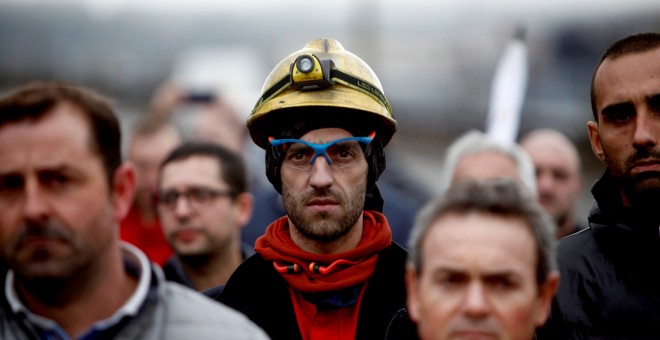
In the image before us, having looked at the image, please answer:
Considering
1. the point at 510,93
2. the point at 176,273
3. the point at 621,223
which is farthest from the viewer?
the point at 510,93

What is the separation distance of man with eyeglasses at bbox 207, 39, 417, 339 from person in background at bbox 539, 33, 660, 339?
0.67 m

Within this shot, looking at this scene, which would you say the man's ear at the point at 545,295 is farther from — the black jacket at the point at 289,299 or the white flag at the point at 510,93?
the white flag at the point at 510,93

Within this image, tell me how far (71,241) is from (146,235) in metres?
4.70

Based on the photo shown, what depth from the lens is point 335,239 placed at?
5.06m

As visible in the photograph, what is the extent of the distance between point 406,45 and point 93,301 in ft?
137

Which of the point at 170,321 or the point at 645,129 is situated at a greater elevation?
the point at 645,129

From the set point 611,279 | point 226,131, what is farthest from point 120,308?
point 226,131

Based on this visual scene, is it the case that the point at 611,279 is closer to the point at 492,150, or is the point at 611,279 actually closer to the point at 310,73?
the point at 310,73

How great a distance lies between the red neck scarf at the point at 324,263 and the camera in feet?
16.1

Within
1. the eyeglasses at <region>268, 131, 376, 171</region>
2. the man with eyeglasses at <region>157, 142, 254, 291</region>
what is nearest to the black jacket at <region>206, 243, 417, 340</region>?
the eyeglasses at <region>268, 131, 376, 171</region>

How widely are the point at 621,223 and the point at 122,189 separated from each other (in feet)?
6.36

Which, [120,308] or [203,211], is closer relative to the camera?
[120,308]

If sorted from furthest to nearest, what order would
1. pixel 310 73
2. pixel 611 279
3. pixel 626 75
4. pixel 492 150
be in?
1. pixel 492 150
2. pixel 310 73
3. pixel 626 75
4. pixel 611 279

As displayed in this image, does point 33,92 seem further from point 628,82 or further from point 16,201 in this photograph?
point 628,82
